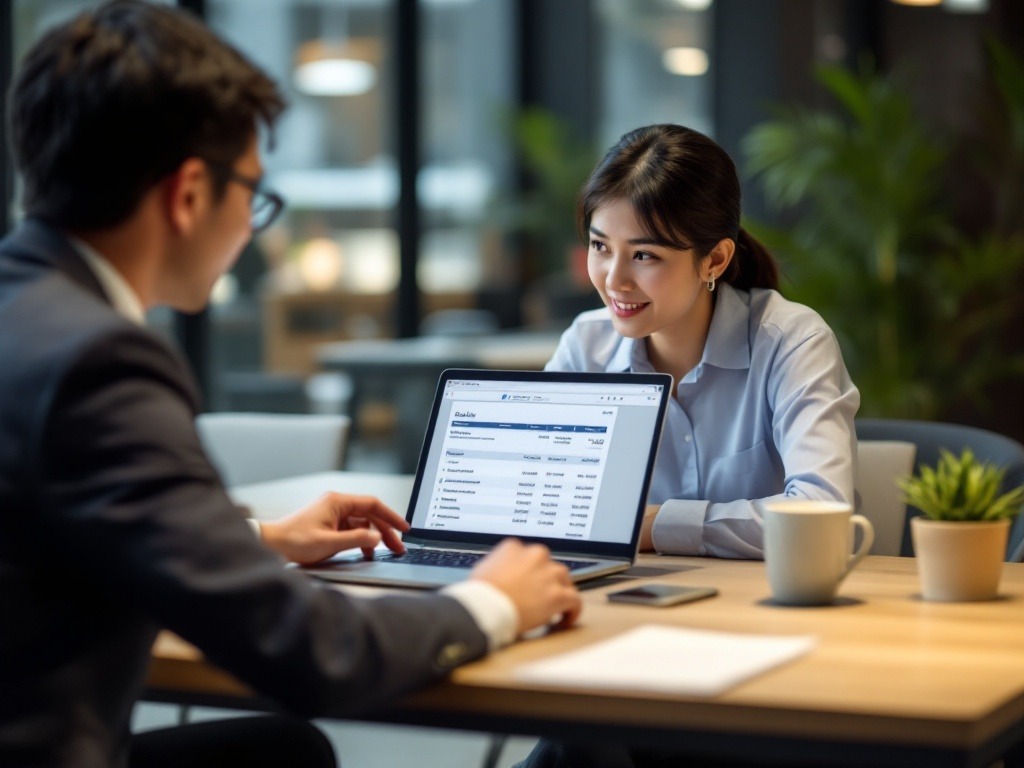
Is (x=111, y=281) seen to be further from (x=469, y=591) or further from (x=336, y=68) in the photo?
(x=336, y=68)

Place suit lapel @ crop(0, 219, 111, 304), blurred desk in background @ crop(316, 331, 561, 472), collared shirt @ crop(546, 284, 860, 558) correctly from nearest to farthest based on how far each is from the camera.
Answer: suit lapel @ crop(0, 219, 111, 304), collared shirt @ crop(546, 284, 860, 558), blurred desk in background @ crop(316, 331, 561, 472)

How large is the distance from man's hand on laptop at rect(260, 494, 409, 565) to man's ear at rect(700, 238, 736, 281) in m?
0.72

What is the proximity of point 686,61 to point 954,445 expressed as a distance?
5.36 metres

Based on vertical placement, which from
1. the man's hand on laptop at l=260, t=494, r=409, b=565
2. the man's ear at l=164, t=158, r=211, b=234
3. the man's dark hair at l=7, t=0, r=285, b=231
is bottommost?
the man's hand on laptop at l=260, t=494, r=409, b=565

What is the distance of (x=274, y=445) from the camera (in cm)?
334

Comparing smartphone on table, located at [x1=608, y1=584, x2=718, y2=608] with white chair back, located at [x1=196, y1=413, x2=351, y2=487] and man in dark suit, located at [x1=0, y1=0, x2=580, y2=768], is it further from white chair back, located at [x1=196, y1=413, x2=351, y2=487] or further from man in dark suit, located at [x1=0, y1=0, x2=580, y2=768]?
white chair back, located at [x1=196, y1=413, x2=351, y2=487]

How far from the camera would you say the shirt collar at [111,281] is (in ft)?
4.18

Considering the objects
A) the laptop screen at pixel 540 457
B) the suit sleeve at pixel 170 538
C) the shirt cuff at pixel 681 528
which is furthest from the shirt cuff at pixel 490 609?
the shirt cuff at pixel 681 528

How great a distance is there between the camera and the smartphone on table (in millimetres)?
1572

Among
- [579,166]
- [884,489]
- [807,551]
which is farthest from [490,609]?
[579,166]

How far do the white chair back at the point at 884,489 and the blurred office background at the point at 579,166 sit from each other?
2324 mm

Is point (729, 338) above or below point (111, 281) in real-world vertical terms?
below

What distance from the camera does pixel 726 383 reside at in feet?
7.28

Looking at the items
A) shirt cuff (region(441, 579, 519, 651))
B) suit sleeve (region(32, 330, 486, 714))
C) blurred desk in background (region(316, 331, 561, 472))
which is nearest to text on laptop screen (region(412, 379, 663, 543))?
shirt cuff (region(441, 579, 519, 651))
